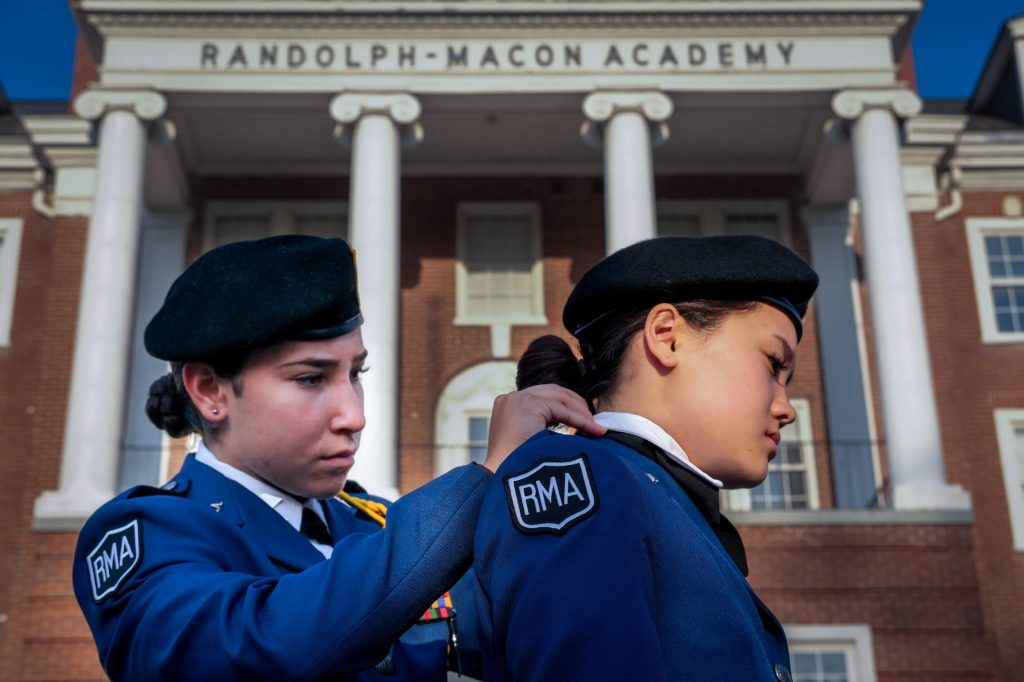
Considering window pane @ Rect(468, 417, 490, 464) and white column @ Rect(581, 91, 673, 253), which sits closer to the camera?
white column @ Rect(581, 91, 673, 253)

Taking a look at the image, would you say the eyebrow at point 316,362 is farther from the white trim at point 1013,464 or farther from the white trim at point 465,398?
the white trim at point 1013,464

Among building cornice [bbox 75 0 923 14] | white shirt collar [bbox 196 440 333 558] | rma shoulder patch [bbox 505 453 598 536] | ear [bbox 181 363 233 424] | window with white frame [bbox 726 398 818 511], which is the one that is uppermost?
building cornice [bbox 75 0 923 14]

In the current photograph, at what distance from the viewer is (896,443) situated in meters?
15.0

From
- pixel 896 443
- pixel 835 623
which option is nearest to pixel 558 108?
pixel 896 443

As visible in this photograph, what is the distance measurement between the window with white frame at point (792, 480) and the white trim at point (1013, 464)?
2902 mm

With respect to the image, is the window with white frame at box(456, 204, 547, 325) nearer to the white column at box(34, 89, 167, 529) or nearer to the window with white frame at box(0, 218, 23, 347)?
the white column at box(34, 89, 167, 529)

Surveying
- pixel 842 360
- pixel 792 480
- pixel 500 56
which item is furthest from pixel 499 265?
pixel 792 480

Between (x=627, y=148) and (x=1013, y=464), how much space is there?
7828 millimetres

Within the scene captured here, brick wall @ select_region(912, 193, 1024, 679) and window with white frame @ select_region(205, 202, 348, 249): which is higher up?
window with white frame @ select_region(205, 202, 348, 249)

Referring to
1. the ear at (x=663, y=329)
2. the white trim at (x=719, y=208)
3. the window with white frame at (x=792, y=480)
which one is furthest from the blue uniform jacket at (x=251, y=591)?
the white trim at (x=719, y=208)

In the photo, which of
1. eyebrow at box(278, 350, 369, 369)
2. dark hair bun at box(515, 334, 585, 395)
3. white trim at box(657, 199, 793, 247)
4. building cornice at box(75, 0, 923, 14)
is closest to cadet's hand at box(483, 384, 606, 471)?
dark hair bun at box(515, 334, 585, 395)

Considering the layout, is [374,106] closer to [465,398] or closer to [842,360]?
[465,398]

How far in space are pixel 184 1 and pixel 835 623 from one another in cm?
1243

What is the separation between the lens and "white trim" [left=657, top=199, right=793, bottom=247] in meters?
19.7
